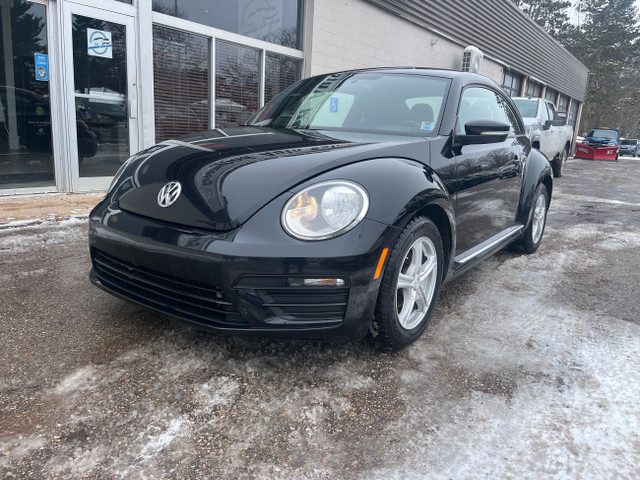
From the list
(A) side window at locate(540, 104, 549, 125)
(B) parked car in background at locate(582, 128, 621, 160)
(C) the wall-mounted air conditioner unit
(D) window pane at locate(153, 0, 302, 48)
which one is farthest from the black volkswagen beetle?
(B) parked car in background at locate(582, 128, 621, 160)

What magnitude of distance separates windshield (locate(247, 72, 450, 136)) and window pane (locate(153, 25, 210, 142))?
13.6ft

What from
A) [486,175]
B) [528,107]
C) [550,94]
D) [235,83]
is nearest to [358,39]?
[235,83]

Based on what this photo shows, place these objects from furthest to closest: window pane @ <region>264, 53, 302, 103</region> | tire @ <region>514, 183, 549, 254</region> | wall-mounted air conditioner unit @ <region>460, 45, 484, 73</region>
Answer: wall-mounted air conditioner unit @ <region>460, 45, 484, 73</region> → window pane @ <region>264, 53, 302, 103</region> → tire @ <region>514, 183, 549, 254</region>

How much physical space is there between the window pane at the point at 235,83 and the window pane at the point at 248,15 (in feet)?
1.07

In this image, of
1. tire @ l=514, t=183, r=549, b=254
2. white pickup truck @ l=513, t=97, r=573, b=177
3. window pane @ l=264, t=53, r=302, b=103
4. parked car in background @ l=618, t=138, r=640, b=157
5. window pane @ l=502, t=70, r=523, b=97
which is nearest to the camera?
tire @ l=514, t=183, r=549, b=254

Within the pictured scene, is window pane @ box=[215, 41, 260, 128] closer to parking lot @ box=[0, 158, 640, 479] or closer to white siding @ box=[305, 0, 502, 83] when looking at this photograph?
white siding @ box=[305, 0, 502, 83]

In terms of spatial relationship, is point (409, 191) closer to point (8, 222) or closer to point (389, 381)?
point (389, 381)

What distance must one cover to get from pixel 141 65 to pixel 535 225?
17.6 feet

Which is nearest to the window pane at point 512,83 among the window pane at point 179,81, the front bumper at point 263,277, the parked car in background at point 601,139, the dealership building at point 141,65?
the parked car in background at point 601,139

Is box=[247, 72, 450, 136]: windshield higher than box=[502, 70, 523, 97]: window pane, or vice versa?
box=[502, 70, 523, 97]: window pane

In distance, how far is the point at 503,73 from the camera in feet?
57.9

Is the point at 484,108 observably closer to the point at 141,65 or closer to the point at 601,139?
the point at 141,65

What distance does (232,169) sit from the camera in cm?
221

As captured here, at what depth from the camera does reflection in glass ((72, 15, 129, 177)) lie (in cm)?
605
